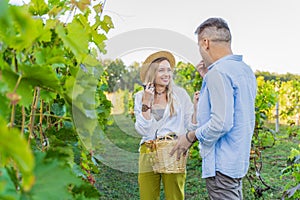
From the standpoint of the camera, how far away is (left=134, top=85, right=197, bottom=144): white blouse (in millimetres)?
3428

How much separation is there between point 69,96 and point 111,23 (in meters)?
0.91

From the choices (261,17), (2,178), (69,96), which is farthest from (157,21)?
(261,17)

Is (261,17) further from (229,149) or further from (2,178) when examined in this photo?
(2,178)

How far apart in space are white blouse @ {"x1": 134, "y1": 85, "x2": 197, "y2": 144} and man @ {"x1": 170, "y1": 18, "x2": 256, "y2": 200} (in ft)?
2.27

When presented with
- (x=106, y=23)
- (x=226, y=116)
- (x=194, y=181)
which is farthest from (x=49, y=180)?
(x=194, y=181)

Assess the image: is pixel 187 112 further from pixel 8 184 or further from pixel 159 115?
pixel 8 184

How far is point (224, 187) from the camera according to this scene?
8.63 ft

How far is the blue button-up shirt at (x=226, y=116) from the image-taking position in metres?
2.49

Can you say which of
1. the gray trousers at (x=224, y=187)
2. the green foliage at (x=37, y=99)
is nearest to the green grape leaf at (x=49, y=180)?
the green foliage at (x=37, y=99)

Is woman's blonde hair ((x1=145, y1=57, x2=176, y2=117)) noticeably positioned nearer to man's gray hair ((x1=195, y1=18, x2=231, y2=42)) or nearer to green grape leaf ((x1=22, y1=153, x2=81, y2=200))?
man's gray hair ((x1=195, y1=18, x2=231, y2=42))

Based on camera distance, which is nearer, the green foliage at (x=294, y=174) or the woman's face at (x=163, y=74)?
the green foliage at (x=294, y=174)

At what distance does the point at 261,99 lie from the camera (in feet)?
20.8

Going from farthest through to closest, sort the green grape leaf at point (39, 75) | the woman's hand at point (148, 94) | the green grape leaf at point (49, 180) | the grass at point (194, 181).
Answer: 1. the grass at point (194, 181)
2. the woman's hand at point (148, 94)
3. the green grape leaf at point (39, 75)
4. the green grape leaf at point (49, 180)

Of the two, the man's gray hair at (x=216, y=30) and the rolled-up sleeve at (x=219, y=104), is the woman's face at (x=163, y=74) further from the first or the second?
the rolled-up sleeve at (x=219, y=104)
